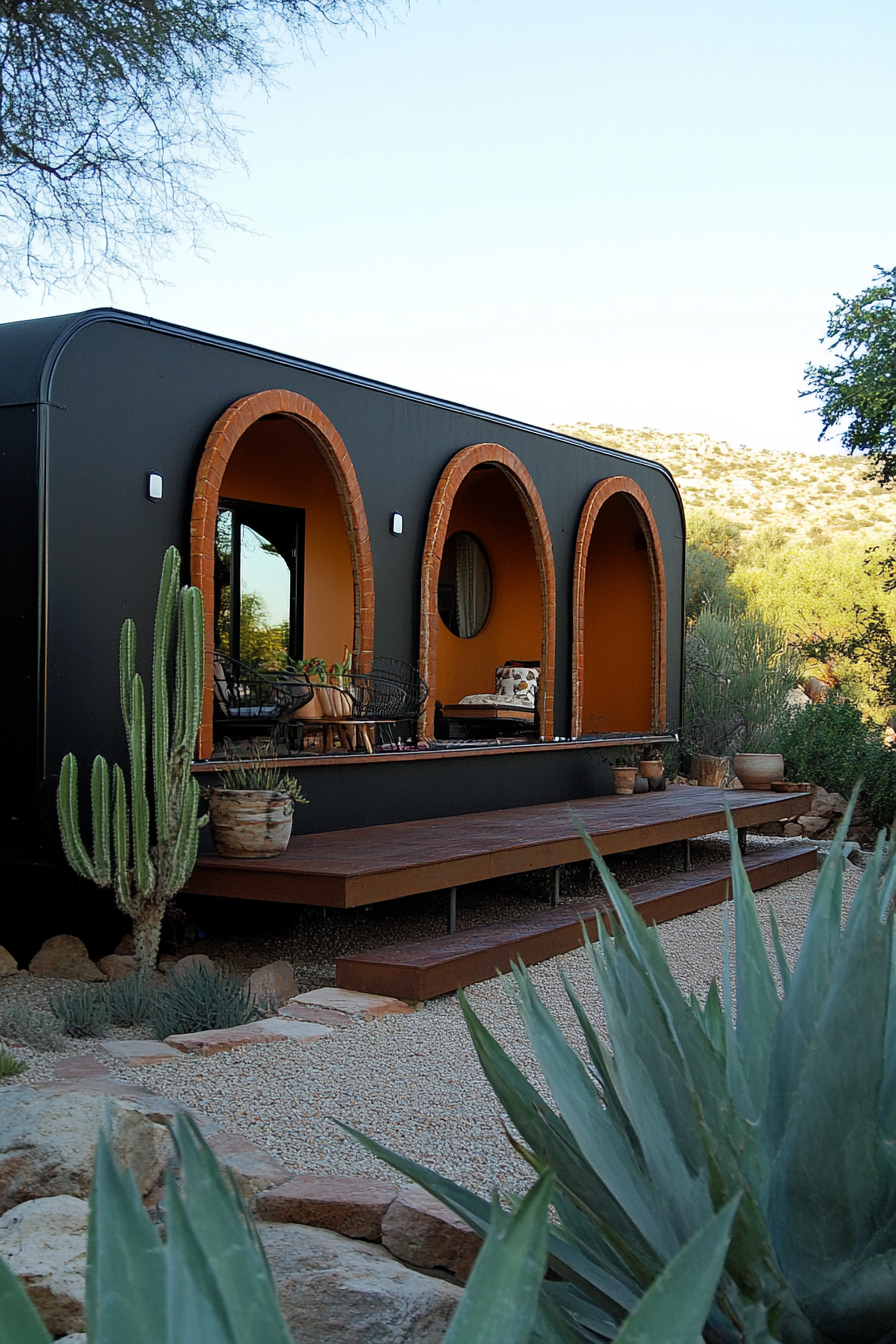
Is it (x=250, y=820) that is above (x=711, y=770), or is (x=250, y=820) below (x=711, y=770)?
above

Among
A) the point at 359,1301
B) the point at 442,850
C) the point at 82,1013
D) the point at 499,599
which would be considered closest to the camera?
the point at 359,1301

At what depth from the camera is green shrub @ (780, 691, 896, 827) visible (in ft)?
41.9

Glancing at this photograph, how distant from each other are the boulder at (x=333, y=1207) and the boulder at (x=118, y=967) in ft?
10.3

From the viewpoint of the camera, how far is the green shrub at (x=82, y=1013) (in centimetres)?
494

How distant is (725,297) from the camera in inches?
1174

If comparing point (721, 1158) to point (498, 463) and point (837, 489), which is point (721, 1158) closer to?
point (498, 463)

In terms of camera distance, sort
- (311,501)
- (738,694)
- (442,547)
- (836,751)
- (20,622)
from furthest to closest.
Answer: (738,694)
(836,751)
(311,501)
(442,547)
(20,622)

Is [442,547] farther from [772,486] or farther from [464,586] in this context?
[772,486]

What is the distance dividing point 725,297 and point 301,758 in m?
25.8

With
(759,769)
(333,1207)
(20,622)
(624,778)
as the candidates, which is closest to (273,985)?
(20,622)

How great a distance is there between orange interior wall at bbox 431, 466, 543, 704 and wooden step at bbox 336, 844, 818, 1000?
14.7 ft

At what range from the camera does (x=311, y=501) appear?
10398 millimetres

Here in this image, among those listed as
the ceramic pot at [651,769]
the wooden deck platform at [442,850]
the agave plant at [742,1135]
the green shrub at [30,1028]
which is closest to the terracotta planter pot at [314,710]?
the wooden deck platform at [442,850]

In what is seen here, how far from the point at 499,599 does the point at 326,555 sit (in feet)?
9.44
